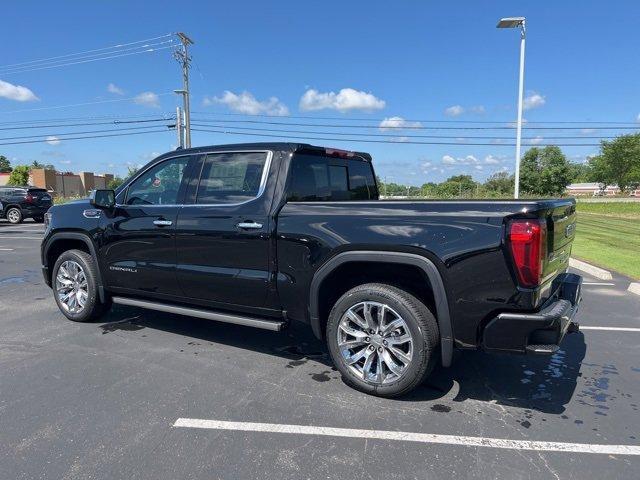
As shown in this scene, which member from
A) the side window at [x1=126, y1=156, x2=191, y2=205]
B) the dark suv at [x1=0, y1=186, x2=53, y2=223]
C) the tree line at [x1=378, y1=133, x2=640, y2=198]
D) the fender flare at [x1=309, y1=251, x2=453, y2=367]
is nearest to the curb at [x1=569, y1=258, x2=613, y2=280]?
→ the fender flare at [x1=309, y1=251, x2=453, y2=367]

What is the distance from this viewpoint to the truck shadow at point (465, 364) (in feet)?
12.1

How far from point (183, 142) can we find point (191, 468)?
33696 millimetres

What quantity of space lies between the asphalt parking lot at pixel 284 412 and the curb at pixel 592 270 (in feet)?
12.0

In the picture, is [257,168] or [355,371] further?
[257,168]

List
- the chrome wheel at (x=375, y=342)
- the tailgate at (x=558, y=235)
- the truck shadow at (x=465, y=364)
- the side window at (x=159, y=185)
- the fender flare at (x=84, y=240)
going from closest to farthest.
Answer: the tailgate at (x=558, y=235) < the chrome wheel at (x=375, y=342) < the truck shadow at (x=465, y=364) < the side window at (x=159, y=185) < the fender flare at (x=84, y=240)

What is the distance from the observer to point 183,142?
3412 cm

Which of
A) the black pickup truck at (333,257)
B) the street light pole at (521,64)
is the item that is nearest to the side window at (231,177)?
the black pickup truck at (333,257)

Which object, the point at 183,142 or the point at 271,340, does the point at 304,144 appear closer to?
the point at 271,340

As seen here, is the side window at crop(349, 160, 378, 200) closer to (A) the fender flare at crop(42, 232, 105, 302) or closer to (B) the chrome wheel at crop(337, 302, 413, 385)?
(B) the chrome wheel at crop(337, 302, 413, 385)

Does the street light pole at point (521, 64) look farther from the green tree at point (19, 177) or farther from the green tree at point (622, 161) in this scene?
the green tree at point (19, 177)

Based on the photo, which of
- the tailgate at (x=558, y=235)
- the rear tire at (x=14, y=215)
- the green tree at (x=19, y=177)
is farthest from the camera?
the green tree at (x=19, y=177)

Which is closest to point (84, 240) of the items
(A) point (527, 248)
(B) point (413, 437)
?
(B) point (413, 437)

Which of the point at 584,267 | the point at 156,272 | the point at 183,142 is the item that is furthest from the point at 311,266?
the point at 183,142

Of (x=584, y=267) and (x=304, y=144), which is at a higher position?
(x=304, y=144)
